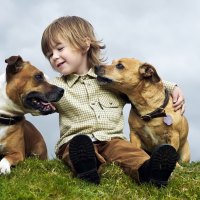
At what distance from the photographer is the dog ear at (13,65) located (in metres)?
6.64

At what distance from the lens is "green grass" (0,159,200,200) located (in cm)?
514

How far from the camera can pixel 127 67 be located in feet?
25.6

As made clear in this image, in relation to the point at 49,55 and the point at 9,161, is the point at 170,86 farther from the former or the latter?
the point at 9,161

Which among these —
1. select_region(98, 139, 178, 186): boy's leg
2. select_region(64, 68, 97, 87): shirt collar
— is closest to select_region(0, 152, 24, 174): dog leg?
select_region(98, 139, 178, 186): boy's leg

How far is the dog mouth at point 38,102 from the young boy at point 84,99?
57 centimetres

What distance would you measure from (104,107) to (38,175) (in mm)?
2018

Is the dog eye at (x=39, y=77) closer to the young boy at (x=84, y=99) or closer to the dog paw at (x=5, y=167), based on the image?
the young boy at (x=84, y=99)

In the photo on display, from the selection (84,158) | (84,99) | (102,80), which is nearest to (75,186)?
(84,158)

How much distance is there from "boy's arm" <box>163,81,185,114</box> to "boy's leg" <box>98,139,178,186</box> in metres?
1.51

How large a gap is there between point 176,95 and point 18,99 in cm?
301

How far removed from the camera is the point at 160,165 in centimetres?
545

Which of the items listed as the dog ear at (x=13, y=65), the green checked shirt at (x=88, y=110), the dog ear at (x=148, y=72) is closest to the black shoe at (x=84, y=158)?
the green checked shirt at (x=88, y=110)

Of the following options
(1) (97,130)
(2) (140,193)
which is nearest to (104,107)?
(1) (97,130)

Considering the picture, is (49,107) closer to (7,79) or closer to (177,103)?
(7,79)
